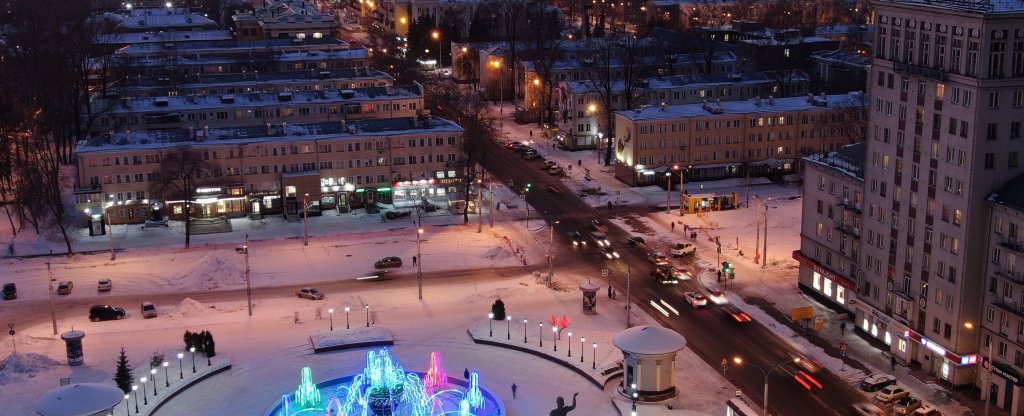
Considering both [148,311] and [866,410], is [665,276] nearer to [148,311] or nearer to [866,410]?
[866,410]

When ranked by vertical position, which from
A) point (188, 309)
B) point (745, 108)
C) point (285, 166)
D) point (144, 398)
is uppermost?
point (745, 108)

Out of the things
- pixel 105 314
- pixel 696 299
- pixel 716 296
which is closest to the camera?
pixel 105 314

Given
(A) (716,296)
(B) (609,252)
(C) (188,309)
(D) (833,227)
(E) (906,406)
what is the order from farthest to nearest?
(B) (609,252)
(A) (716,296)
(C) (188,309)
(D) (833,227)
(E) (906,406)

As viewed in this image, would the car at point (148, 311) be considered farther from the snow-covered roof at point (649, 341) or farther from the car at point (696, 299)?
the car at point (696, 299)

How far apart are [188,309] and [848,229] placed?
175 ft

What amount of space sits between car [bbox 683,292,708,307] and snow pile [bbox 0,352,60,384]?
49165 mm

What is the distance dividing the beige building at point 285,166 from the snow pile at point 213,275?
18.9 metres

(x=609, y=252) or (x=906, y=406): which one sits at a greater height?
(x=609, y=252)

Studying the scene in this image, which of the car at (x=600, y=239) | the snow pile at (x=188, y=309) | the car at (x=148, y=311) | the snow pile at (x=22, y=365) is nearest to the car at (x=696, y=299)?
the car at (x=600, y=239)

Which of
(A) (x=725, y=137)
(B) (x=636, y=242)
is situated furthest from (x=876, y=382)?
(A) (x=725, y=137)

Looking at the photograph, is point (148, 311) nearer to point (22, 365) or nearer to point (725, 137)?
point (22, 365)

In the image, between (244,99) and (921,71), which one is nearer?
(921,71)

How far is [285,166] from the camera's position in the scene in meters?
127

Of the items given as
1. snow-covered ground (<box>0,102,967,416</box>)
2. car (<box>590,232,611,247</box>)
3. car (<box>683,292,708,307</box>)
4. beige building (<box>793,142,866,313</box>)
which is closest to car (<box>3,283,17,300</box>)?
snow-covered ground (<box>0,102,967,416</box>)
